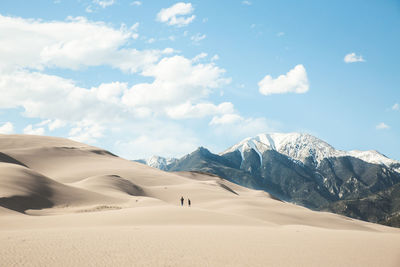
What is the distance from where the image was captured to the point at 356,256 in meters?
18.1

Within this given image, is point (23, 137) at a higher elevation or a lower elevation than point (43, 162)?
higher

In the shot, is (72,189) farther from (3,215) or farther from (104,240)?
(104,240)

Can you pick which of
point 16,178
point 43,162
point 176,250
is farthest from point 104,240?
point 43,162

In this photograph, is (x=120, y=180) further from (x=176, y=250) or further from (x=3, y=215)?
(x=176, y=250)

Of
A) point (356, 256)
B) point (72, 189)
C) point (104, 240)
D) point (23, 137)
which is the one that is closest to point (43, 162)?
point (23, 137)

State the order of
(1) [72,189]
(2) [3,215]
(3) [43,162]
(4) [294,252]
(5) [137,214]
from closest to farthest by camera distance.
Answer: (4) [294,252]
(2) [3,215]
(5) [137,214]
(1) [72,189]
(3) [43,162]

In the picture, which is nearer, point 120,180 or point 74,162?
point 120,180

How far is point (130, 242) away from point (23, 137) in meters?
98.7

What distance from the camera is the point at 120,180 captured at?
6344 cm

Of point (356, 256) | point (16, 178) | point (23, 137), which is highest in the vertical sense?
point (23, 137)

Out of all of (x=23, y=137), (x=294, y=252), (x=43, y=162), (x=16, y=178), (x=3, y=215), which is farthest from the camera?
(x=23, y=137)

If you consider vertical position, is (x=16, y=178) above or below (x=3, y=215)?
above

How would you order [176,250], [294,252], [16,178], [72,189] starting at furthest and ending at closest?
[72,189] → [16,178] → [294,252] → [176,250]

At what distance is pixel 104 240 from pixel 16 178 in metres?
26.5
